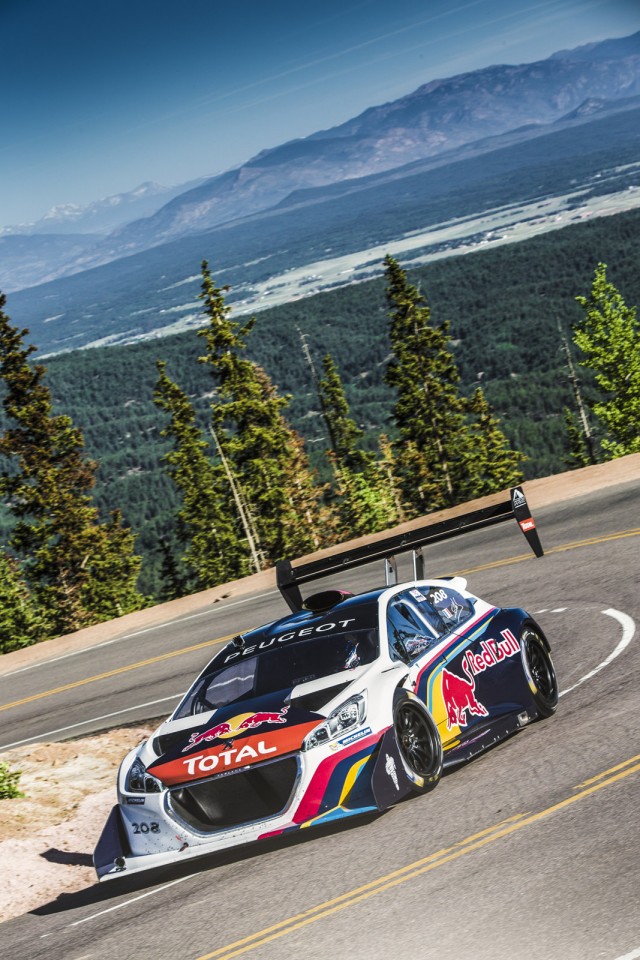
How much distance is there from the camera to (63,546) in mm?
47938

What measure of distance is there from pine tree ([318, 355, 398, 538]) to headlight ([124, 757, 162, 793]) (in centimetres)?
4642

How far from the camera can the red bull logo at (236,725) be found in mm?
7809

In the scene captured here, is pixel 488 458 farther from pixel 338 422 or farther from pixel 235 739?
pixel 235 739

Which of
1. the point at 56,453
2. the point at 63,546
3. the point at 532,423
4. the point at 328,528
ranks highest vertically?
the point at 56,453

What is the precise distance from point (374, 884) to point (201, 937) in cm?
107

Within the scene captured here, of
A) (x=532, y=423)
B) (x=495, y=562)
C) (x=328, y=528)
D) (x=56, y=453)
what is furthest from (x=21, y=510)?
(x=532, y=423)

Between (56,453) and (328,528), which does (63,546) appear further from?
(328,528)

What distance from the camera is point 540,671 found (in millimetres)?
10016

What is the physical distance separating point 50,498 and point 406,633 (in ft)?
128

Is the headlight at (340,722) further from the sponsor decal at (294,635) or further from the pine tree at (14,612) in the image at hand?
the pine tree at (14,612)

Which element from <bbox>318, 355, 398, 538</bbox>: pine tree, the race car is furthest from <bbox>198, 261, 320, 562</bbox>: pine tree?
the race car

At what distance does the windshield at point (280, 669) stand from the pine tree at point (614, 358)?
2240 inches

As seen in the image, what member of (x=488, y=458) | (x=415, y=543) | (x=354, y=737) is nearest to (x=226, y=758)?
(x=354, y=737)

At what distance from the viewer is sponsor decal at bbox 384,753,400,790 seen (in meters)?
7.56
